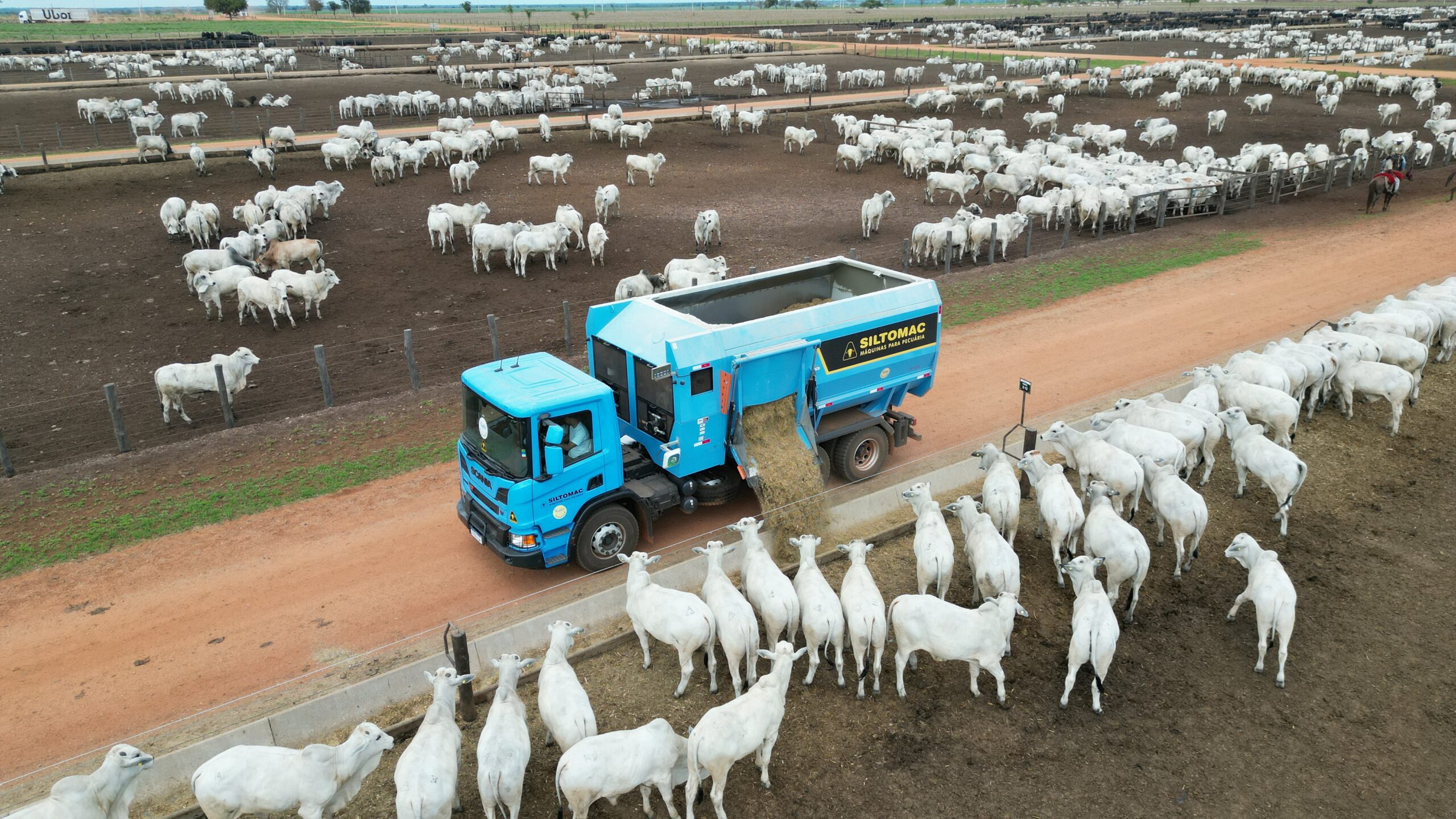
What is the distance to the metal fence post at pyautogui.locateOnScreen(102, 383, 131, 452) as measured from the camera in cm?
1555

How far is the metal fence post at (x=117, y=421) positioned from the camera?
1555 cm

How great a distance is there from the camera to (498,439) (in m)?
11.4

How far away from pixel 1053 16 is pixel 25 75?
13602 cm

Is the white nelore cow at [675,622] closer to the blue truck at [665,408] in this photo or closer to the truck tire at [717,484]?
the blue truck at [665,408]

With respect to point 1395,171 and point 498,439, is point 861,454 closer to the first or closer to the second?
point 498,439

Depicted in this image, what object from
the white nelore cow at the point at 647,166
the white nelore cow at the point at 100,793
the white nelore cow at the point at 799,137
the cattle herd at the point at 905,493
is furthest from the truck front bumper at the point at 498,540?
the white nelore cow at the point at 799,137

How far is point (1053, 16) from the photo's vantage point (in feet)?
484

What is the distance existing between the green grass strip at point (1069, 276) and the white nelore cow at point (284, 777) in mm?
17104

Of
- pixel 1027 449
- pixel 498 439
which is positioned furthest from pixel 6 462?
pixel 1027 449

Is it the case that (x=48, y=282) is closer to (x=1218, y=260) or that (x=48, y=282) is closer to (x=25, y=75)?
(x=1218, y=260)

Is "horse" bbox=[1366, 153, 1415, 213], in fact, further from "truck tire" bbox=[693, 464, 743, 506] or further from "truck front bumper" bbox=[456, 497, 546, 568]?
"truck front bumper" bbox=[456, 497, 546, 568]

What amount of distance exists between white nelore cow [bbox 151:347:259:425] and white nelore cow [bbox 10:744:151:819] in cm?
1055

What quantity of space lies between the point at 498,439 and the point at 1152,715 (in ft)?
26.3

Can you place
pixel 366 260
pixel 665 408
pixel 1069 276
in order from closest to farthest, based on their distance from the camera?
pixel 665 408 < pixel 1069 276 < pixel 366 260
